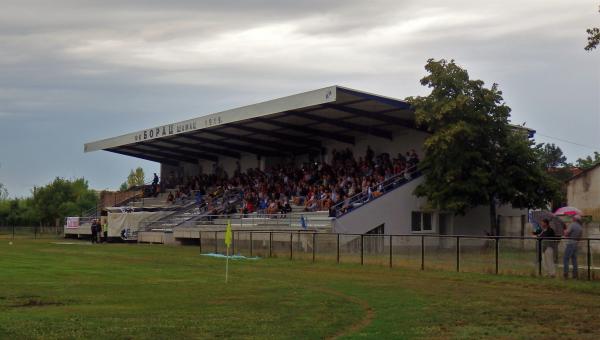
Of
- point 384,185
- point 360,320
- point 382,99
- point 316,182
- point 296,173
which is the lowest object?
point 360,320

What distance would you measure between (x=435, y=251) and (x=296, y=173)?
3052 centimetres

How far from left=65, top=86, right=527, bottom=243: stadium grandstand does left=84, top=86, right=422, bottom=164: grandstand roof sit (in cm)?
8

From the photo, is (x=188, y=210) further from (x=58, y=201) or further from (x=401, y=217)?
(x=58, y=201)

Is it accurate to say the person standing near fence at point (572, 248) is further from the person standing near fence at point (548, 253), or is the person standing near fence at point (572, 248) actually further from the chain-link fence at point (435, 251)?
the person standing near fence at point (548, 253)

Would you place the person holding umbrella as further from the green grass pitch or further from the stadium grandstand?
the stadium grandstand

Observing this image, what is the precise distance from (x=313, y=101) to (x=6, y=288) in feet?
89.4

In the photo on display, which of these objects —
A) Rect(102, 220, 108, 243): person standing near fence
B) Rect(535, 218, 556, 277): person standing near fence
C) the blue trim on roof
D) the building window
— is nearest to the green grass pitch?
Rect(535, 218, 556, 277): person standing near fence

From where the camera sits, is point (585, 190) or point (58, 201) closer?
point (585, 190)

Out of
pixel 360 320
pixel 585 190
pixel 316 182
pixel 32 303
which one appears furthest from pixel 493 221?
pixel 32 303

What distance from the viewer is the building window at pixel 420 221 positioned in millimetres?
48875

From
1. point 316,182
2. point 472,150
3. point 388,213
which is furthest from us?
point 316,182

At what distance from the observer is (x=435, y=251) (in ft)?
101

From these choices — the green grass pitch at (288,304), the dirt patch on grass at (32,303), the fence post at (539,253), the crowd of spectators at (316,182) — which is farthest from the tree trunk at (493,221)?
the dirt patch on grass at (32,303)

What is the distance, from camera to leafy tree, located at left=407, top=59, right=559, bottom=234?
44.0 metres
